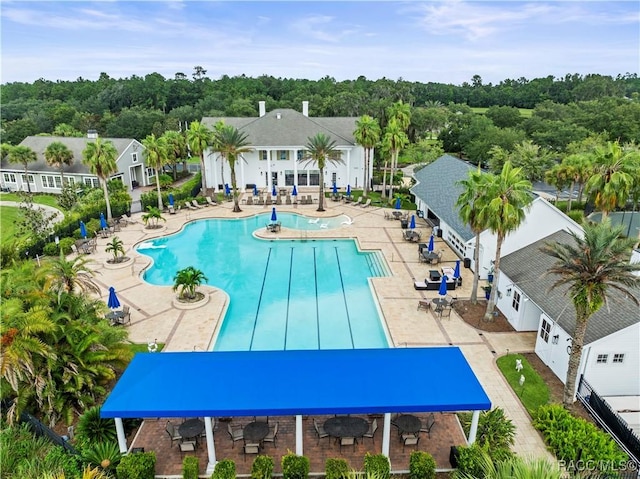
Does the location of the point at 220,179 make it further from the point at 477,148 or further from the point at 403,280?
the point at 477,148

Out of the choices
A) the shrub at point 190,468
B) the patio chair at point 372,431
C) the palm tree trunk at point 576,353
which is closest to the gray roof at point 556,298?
the palm tree trunk at point 576,353

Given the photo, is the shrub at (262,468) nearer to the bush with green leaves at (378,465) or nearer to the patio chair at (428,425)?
the bush with green leaves at (378,465)

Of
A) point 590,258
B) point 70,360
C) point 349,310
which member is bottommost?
point 349,310

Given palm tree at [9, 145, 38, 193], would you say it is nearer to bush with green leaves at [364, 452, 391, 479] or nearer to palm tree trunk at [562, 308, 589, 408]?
bush with green leaves at [364, 452, 391, 479]

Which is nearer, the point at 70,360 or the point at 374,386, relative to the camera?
the point at 374,386

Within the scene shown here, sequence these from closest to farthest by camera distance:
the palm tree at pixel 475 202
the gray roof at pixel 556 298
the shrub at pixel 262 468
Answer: the shrub at pixel 262 468, the gray roof at pixel 556 298, the palm tree at pixel 475 202

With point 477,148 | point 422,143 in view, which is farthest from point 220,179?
point 477,148

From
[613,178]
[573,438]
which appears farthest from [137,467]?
[613,178]
